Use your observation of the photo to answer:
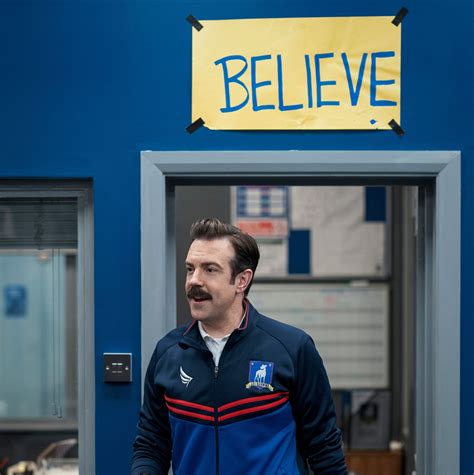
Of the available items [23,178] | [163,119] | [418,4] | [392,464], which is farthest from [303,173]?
[392,464]

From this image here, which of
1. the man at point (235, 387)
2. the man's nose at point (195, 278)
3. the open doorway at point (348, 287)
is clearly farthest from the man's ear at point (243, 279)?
the open doorway at point (348, 287)

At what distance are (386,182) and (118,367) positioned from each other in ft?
3.43

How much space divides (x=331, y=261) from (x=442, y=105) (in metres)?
1.93

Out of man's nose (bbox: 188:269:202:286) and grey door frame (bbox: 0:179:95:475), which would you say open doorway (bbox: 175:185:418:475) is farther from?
man's nose (bbox: 188:269:202:286)

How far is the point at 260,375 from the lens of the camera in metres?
1.60

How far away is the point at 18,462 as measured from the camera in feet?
9.09

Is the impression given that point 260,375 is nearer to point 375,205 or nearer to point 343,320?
point 343,320

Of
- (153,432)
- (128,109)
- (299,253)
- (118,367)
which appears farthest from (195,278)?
(299,253)

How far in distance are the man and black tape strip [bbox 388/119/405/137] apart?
2.15 ft

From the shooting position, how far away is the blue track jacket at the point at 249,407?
1.58 metres

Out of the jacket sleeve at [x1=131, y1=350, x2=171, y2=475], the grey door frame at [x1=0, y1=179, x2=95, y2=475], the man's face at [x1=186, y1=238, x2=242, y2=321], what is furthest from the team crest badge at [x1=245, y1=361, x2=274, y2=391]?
the grey door frame at [x1=0, y1=179, x2=95, y2=475]

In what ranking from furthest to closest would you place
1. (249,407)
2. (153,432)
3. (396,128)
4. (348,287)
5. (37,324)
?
(348,287), (37,324), (396,128), (153,432), (249,407)

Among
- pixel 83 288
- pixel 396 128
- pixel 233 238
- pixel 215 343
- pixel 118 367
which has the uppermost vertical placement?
pixel 396 128

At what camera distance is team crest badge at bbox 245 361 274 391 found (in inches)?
62.6
